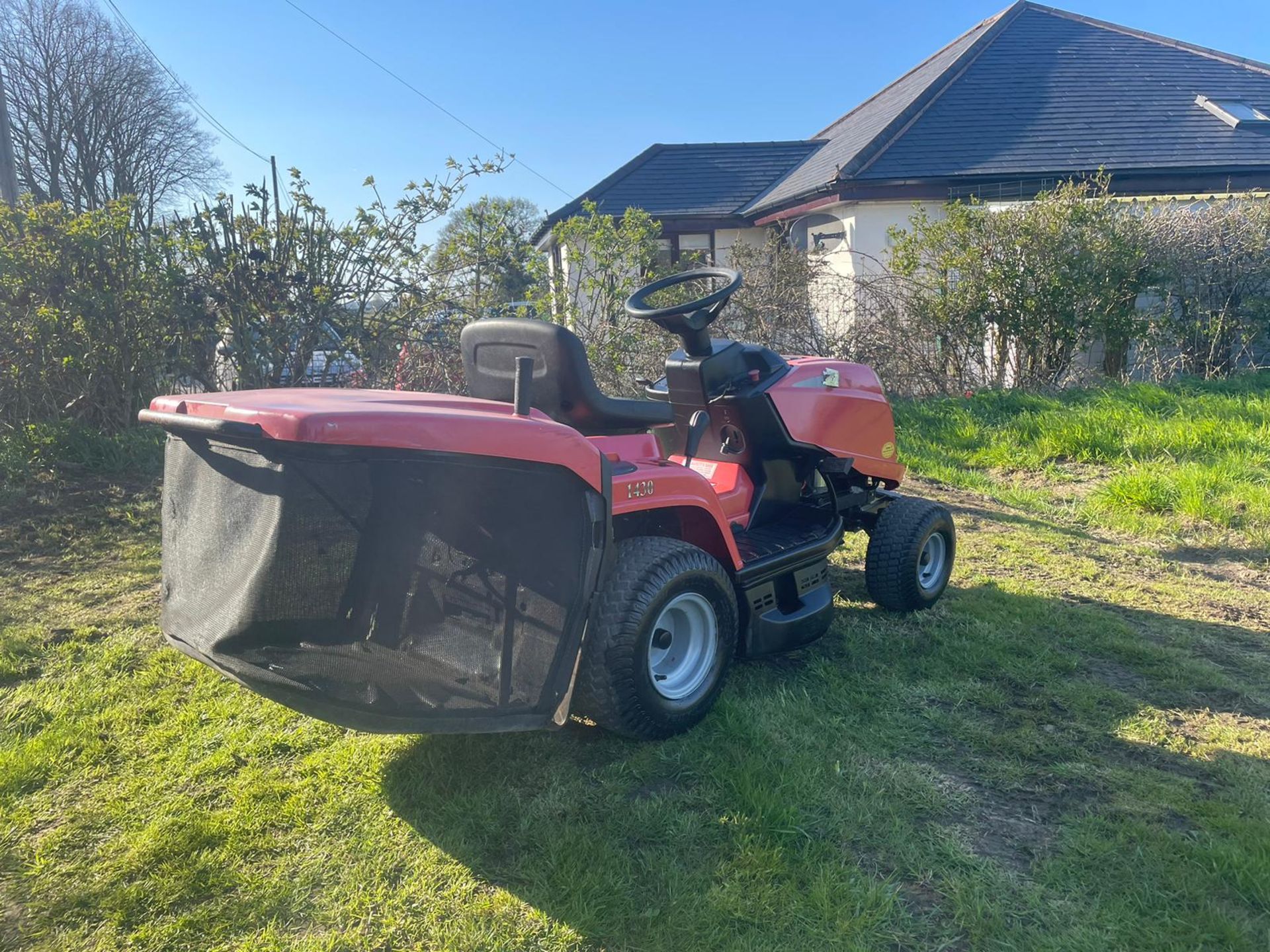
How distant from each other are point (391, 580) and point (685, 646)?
120 cm

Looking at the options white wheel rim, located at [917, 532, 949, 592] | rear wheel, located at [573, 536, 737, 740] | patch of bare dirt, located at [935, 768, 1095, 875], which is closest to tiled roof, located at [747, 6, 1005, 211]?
white wheel rim, located at [917, 532, 949, 592]

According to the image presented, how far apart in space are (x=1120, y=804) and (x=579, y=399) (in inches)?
82.7

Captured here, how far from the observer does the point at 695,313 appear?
377 cm

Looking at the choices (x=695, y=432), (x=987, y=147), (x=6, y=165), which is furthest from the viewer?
(x=987, y=147)

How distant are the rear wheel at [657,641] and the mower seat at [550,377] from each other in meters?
0.47

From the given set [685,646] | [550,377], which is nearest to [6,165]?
[550,377]

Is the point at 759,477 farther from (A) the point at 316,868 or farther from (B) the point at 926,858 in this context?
(A) the point at 316,868

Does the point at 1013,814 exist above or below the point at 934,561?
below

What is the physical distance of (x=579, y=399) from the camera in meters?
3.11

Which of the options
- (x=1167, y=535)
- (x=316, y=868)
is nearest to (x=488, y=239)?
(x=1167, y=535)

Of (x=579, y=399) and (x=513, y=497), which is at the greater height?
(x=579, y=399)

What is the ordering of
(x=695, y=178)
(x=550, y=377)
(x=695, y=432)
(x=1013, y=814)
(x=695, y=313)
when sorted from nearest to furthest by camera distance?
(x=1013, y=814) < (x=550, y=377) < (x=695, y=313) < (x=695, y=432) < (x=695, y=178)

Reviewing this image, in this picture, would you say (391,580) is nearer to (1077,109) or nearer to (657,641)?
(657,641)

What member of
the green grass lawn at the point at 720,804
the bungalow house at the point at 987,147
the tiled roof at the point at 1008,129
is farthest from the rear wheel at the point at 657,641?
the tiled roof at the point at 1008,129
